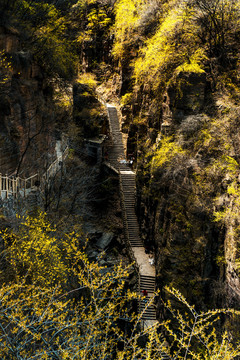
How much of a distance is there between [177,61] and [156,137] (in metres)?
5.95

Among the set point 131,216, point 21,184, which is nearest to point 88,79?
point 131,216

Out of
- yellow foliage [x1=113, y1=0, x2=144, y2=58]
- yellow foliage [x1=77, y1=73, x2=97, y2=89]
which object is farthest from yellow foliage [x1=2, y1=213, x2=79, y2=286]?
yellow foliage [x1=113, y1=0, x2=144, y2=58]

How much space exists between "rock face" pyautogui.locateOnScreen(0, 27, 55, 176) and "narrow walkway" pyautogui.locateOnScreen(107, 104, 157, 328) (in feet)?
27.1

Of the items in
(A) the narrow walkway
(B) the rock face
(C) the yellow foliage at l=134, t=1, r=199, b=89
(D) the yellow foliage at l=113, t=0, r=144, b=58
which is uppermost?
(D) the yellow foliage at l=113, t=0, r=144, b=58

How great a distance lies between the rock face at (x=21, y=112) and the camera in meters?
17.1

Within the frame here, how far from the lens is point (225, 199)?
47.1 ft

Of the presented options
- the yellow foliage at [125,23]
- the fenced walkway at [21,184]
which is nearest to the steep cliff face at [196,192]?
the fenced walkway at [21,184]

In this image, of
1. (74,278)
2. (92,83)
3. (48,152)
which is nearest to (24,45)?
A: (48,152)

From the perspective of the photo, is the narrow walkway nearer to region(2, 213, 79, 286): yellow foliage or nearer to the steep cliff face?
the steep cliff face

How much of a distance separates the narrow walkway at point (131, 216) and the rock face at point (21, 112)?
27.1 ft

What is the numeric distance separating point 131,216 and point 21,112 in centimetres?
1316

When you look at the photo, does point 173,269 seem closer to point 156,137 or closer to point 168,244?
point 168,244

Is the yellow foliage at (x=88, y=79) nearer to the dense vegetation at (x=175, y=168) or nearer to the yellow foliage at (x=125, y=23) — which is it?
the yellow foliage at (x=125, y=23)

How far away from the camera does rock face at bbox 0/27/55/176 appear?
17.1 meters
